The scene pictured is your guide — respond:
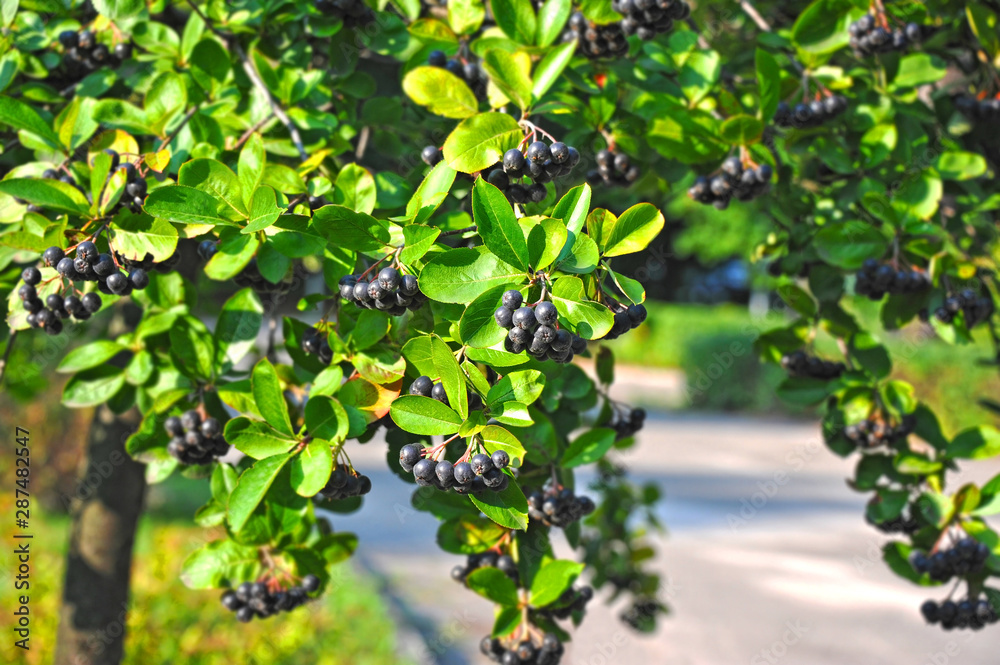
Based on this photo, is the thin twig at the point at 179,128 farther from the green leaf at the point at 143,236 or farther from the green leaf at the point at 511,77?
the green leaf at the point at 511,77

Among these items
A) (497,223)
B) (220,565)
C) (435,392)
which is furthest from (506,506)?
(220,565)

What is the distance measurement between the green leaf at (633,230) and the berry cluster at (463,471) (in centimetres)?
37

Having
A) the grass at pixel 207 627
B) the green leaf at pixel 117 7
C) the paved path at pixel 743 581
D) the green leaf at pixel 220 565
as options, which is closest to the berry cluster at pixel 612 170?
the green leaf at pixel 117 7

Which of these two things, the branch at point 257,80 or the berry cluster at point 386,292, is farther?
the branch at point 257,80

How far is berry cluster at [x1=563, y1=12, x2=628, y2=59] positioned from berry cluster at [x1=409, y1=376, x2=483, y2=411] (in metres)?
0.88

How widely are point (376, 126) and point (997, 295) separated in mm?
1857

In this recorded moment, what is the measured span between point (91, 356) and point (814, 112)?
176 centimetres

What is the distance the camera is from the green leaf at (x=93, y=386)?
1.75 m

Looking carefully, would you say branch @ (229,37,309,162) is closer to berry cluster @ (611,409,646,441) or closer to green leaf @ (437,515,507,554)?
green leaf @ (437,515,507,554)

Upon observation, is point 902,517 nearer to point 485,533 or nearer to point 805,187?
point 805,187

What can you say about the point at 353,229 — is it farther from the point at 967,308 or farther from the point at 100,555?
the point at 100,555

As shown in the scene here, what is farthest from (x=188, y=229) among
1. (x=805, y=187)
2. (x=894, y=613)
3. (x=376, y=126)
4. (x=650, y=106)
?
(x=894, y=613)

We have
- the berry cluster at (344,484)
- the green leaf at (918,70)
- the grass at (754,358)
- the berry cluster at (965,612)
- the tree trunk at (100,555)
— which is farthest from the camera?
the grass at (754,358)

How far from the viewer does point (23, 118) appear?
1521 mm
